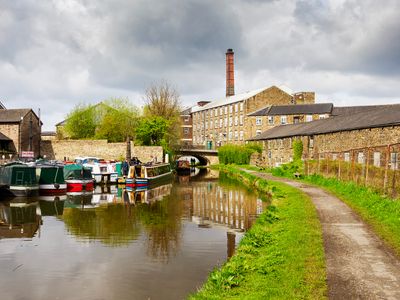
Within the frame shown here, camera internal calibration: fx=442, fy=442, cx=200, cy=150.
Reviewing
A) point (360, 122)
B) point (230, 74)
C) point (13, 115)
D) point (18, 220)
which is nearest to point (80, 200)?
point (18, 220)

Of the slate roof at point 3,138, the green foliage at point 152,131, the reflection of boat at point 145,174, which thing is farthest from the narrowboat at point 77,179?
the green foliage at point 152,131

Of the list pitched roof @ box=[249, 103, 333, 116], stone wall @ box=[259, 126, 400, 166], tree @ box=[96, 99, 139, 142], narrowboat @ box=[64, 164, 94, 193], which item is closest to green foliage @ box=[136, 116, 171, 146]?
tree @ box=[96, 99, 139, 142]

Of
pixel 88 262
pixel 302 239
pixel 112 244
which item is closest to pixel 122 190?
pixel 112 244

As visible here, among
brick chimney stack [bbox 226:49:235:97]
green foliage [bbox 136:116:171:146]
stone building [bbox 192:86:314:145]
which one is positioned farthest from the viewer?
brick chimney stack [bbox 226:49:235:97]

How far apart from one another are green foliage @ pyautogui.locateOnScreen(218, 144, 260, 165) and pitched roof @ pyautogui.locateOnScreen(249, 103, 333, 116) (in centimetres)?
937

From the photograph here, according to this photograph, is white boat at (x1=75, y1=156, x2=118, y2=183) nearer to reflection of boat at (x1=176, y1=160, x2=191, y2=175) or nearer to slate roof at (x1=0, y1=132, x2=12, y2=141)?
slate roof at (x1=0, y1=132, x2=12, y2=141)

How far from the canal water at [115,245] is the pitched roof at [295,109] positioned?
1476 inches

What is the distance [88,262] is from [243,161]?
40529 millimetres

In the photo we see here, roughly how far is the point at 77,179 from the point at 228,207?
10.8 m

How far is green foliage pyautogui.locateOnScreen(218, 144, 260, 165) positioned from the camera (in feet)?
163

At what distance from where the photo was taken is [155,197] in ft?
80.2

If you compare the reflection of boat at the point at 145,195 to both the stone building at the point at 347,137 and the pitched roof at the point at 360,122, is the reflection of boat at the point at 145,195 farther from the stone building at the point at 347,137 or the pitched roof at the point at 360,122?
the pitched roof at the point at 360,122

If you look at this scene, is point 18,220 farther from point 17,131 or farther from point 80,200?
point 17,131

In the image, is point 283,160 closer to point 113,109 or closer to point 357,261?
point 113,109
